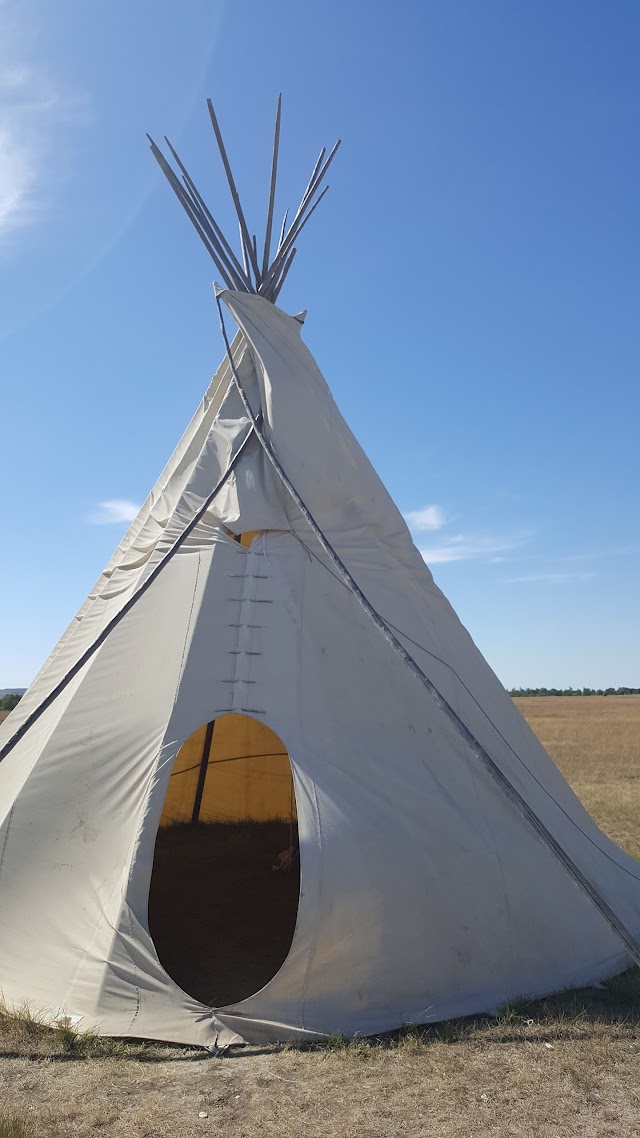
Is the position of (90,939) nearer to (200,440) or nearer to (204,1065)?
(204,1065)

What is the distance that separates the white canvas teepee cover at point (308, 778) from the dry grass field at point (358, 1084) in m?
0.20

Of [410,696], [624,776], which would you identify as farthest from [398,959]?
[624,776]

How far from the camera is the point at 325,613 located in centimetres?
618

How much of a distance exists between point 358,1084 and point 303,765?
179 cm

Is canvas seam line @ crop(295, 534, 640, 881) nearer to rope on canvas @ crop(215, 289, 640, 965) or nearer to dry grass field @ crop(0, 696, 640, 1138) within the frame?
rope on canvas @ crop(215, 289, 640, 965)

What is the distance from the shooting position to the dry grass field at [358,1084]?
3.84 meters

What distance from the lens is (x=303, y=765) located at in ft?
17.5

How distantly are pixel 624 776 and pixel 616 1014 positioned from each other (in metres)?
11.2

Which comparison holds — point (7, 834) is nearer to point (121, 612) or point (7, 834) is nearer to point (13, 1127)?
point (121, 612)

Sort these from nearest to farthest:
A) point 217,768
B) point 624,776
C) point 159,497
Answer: point 159,497 < point 217,768 < point 624,776

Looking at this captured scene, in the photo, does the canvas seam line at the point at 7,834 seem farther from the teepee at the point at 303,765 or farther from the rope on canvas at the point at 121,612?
the rope on canvas at the point at 121,612

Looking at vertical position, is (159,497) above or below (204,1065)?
above

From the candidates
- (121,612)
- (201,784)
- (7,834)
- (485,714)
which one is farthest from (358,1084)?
(201,784)

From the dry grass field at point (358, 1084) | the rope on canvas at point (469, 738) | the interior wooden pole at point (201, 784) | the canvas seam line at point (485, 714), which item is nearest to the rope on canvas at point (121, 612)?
the rope on canvas at point (469, 738)
